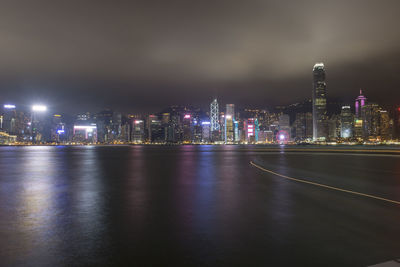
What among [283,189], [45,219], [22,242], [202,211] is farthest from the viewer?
[283,189]

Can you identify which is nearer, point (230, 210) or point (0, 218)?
point (0, 218)

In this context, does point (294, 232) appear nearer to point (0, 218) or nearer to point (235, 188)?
point (235, 188)

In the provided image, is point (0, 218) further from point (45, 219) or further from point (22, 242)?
point (22, 242)

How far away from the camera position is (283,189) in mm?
14078

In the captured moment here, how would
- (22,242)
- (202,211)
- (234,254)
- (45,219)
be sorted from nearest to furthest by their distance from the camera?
1. (234,254)
2. (22,242)
3. (45,219)
4. (202,211)

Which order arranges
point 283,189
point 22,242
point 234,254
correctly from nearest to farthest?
1. point 234,254
2. point 22,242
3. point 283,189

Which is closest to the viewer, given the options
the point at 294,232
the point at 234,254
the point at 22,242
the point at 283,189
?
the point at 234,254

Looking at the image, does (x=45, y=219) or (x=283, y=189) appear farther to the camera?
(x=283, y=189)

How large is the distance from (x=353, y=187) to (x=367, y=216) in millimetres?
6615

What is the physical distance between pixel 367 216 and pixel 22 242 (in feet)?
33.2

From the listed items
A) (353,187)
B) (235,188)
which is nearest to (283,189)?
(235,188)

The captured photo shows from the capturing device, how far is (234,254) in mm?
5594

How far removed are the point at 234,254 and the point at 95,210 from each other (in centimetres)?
605

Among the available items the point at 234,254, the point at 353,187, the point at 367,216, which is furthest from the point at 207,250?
the point at 353,187
